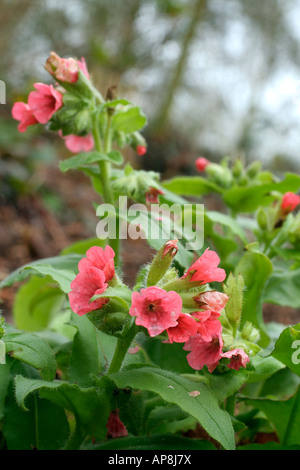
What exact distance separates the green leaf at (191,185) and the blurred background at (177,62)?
117 inches

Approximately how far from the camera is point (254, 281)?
92 cm

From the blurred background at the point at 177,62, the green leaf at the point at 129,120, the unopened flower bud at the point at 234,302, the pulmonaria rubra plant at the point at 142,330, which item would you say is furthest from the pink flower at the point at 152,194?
the blurred background at the point at 177,62

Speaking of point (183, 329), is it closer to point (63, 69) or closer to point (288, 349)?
point (288, 349)

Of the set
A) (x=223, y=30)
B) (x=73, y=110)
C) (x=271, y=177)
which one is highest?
(x=223, y=30)

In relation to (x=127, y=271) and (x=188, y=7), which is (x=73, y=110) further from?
(x=188, y=7)

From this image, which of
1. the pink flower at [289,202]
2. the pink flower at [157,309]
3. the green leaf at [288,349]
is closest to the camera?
the pink flower at [157,309]

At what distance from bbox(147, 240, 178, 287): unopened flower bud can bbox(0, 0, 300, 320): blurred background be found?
3529 mm

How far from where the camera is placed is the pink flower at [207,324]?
0.61 m

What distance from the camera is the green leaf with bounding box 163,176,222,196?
120 centimetres

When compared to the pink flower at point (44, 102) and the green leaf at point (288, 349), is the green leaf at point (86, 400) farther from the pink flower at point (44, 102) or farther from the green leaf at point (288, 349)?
the pink flower at point (44, 102)

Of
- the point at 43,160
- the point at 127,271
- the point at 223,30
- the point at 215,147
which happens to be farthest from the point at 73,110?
the point at 223,30

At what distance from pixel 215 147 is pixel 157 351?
481cm

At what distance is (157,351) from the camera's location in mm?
944

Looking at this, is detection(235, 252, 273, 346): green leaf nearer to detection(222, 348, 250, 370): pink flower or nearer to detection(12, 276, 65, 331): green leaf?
detection(222, 348, 250, 370): pink flower
